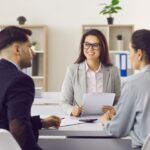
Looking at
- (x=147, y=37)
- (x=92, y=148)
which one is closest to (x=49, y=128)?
(x=92, y=148)

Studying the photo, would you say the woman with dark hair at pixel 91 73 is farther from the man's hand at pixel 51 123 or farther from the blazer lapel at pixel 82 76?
the man's hand at pixel 51 123

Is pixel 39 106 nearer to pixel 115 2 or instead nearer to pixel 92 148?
pixel 92 148

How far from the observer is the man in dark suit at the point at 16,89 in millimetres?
1470

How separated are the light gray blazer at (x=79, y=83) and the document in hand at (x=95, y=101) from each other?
0.85 ft

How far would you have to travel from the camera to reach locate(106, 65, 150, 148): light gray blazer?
5.36ft

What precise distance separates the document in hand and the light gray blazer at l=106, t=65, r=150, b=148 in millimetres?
489

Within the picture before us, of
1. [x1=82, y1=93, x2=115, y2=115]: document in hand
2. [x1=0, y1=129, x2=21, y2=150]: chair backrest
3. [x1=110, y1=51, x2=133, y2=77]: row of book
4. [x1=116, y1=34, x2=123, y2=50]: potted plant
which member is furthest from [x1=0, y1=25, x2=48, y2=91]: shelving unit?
[x1=0, y1=129, x2=21, y2=150]: chair backrest

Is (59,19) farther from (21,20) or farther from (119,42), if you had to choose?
(119,42)

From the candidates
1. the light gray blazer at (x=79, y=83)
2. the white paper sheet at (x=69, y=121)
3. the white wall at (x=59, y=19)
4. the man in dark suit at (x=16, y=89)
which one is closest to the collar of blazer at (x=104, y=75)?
the light gray blazer at (x=79, y=83)

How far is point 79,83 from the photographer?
8.57 ft

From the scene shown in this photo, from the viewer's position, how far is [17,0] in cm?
572

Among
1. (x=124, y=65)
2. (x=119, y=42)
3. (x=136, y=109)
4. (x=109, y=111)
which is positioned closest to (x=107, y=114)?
(x=109, y=111)

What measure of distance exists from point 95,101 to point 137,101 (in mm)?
607

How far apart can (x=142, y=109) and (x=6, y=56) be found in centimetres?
69
